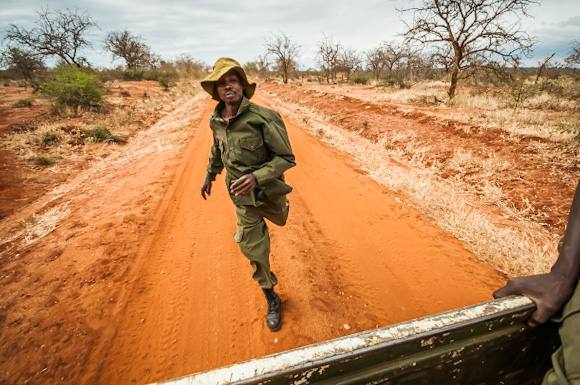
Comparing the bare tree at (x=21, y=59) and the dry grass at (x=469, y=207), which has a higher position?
the bare tree at (x=21, y=59)

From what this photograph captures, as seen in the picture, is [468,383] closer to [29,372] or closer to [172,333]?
[172,333]

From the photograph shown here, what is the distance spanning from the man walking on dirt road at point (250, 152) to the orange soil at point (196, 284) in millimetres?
737

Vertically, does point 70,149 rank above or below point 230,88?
below

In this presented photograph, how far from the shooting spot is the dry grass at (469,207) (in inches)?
113

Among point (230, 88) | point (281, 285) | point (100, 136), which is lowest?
point (281, 285)

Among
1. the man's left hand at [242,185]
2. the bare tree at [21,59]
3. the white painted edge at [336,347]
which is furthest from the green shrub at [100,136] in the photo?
the bare tree at [21,59]

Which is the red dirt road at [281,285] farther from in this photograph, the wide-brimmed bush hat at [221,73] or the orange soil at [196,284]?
the wide-brimmed bush hat at [221,73]

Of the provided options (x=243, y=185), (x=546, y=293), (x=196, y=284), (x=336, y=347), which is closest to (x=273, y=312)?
(x=196, y=284)

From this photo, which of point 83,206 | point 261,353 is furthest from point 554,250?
point 83,206

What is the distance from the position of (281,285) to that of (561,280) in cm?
224

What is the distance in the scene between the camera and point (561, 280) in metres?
0.99

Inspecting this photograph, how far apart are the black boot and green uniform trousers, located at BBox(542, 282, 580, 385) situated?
1842 mm

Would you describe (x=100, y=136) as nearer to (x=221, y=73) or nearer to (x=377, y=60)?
(x=221, y=73)

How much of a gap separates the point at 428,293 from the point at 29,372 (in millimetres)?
3569
